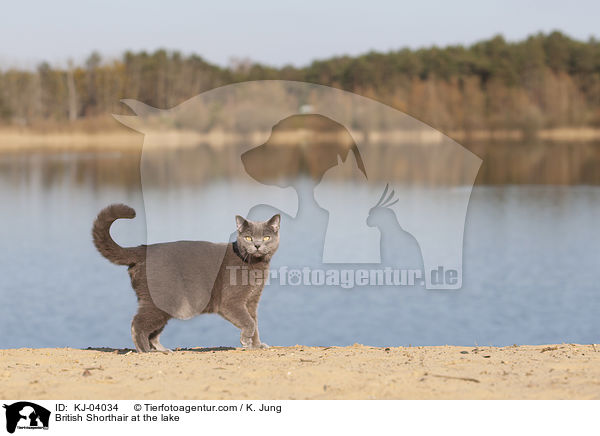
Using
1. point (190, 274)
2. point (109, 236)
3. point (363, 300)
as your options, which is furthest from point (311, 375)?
point (363, 300)

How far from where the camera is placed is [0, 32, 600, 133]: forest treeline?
269ft

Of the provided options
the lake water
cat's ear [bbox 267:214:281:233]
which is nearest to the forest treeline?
the lake water

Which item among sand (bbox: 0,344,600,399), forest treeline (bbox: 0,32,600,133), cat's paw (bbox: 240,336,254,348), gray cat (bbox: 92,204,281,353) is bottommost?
cat's paw (bbox: 240,336,254,348)

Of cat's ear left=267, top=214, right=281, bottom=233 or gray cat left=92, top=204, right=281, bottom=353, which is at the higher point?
cat's ear left=267, top=214, right=281, bottom=233

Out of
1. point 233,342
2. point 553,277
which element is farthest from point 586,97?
point 233,342

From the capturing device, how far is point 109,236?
21.9 feet

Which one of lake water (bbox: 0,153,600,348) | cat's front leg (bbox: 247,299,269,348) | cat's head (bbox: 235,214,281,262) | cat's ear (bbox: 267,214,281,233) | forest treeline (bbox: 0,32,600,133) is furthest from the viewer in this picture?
forest treeline (bbox: 0,32,600,133)

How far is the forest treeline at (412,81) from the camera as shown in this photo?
8212cm

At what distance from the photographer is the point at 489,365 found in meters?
5.61

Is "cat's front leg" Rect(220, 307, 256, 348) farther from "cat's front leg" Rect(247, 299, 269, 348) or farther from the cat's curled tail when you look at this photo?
the cat's curled tail

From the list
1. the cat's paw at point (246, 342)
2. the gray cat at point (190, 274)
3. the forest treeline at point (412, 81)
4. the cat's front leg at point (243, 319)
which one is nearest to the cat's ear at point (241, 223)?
the gray cat at point (190, 274)

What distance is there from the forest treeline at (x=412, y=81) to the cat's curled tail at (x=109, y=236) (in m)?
69.7

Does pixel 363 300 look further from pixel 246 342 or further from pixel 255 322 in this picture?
pixel 246 342

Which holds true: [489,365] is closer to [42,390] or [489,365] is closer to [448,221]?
[42,390]
